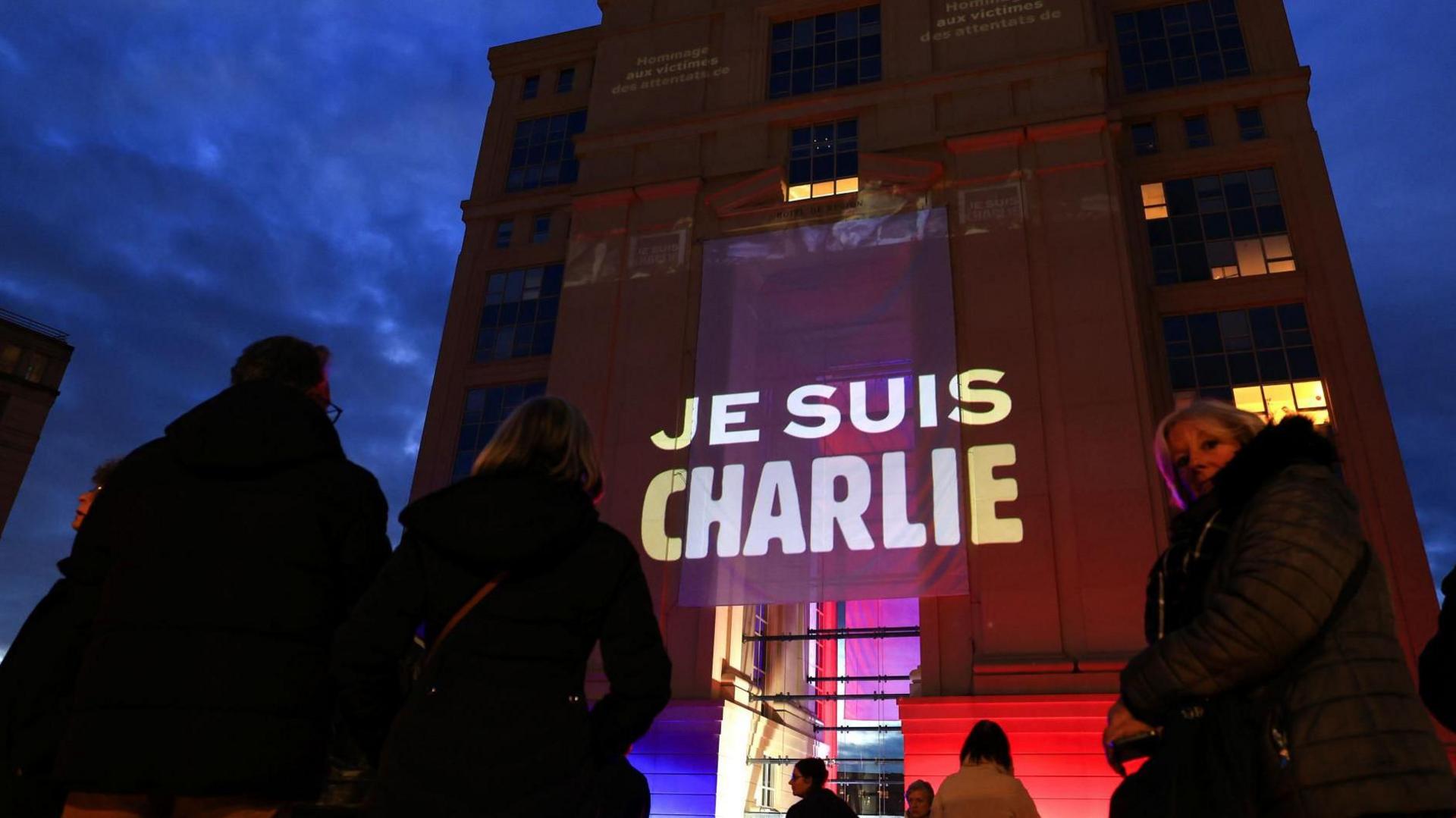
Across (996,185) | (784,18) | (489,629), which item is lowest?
(489,629)

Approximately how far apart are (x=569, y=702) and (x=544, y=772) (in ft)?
0.65

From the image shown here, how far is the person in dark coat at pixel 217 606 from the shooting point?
255 centimetres

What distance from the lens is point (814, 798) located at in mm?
7621

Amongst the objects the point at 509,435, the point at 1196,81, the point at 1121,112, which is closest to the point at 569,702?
the point at 509,435

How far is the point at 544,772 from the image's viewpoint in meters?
2.36

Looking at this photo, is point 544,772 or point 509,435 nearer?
point 544,772

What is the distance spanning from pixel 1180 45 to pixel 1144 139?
9.24 ft

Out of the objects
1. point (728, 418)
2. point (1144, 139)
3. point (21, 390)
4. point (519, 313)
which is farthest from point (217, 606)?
point (21, 390)

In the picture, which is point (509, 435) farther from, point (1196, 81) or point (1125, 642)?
point (1196, 81)

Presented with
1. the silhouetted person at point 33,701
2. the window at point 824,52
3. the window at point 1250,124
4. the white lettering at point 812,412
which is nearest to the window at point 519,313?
the window at point 824,52

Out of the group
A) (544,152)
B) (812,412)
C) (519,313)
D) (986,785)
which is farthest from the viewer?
(544,152)

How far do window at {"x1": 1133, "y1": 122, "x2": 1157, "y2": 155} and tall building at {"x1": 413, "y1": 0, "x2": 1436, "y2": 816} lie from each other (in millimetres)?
65

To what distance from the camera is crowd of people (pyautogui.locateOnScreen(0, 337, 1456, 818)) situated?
7.22 ft

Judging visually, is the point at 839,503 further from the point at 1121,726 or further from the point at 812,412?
the point at 1121,726
